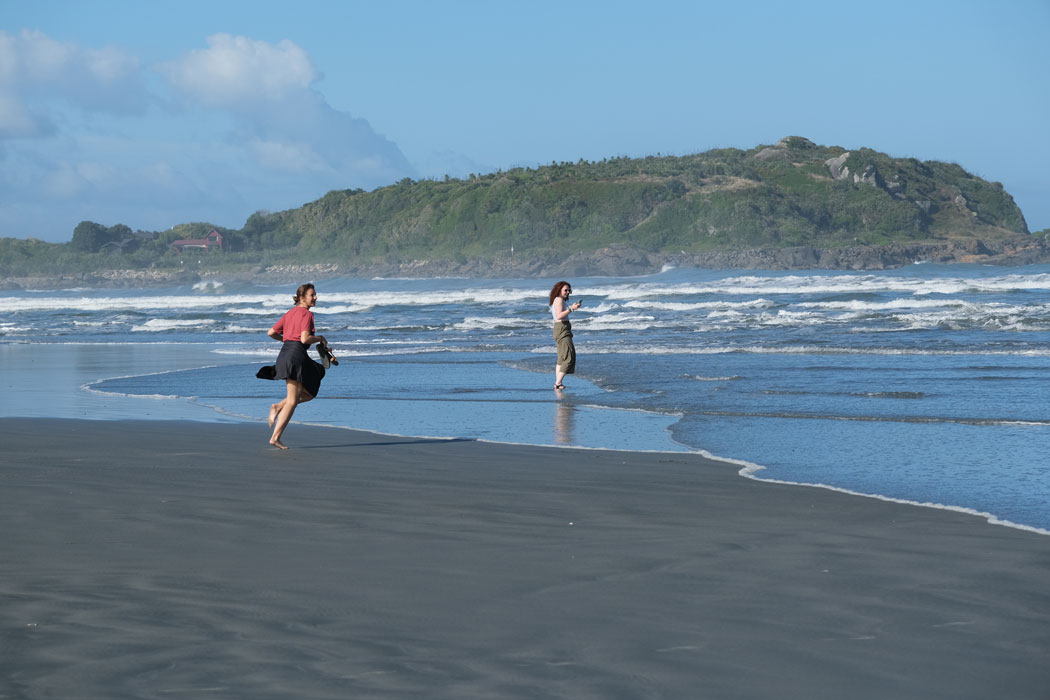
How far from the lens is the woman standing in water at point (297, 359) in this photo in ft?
31.0

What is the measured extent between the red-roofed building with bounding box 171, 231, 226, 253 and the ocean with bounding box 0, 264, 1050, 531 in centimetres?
11754

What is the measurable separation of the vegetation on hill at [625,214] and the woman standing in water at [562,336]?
102335mm

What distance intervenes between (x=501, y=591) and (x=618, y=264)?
104203mm

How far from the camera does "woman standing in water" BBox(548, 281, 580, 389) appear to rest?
1480 centimetres

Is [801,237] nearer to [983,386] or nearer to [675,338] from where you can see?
[675,338]

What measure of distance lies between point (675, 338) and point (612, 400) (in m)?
11.3

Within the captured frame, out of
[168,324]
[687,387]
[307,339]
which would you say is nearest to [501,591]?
[307,339]

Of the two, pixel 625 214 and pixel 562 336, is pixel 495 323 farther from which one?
pixel 625 214

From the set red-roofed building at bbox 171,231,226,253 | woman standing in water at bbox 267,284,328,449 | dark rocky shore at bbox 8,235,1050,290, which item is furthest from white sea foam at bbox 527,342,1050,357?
red-roofed building at bbox 171,231,226,253

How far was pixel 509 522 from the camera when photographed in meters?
6.23

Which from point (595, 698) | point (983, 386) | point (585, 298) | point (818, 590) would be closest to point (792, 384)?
point (983, 386)

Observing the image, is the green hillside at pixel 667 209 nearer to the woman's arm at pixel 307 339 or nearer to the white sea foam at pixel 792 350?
the white sea foam at pixel 792 350

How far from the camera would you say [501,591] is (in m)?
4.65

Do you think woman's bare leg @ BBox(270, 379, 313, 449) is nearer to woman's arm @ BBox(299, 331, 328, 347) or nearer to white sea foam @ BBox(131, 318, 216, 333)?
woman's arm @ BBox(299, 331, 328, 347)
